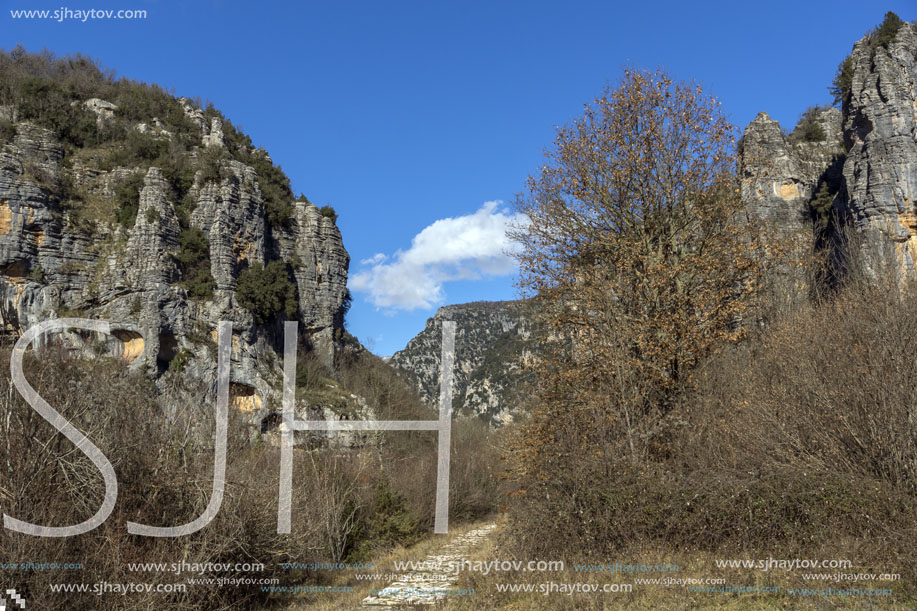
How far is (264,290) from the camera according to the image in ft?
130

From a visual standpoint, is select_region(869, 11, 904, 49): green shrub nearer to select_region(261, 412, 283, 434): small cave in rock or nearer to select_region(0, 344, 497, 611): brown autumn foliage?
select_region(261, 412, 283, 434): small cave in rock

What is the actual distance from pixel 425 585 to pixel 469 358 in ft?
178

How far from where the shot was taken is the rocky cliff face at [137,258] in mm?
33344

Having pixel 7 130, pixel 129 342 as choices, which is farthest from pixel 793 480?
pixel 7 130

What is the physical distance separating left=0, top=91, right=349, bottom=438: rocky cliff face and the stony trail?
60.5 ft

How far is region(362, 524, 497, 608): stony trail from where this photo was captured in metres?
10.0

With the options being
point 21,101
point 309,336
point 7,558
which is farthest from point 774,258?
point 21,101

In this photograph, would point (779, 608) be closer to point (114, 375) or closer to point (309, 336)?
point (114, 375)

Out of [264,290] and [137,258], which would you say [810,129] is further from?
[137,258]

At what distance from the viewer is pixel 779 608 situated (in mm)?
6805

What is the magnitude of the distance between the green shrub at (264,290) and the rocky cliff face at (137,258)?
67cm

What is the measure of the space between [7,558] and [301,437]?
2741cm

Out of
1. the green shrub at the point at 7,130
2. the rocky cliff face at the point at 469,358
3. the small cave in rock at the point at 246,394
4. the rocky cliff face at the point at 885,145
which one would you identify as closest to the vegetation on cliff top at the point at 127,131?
the green shrub at the point at 7,130

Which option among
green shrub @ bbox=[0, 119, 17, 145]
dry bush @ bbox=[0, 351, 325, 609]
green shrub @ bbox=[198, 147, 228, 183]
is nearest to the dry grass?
dry bush @ bbox=[0, 351, 325, 609]
